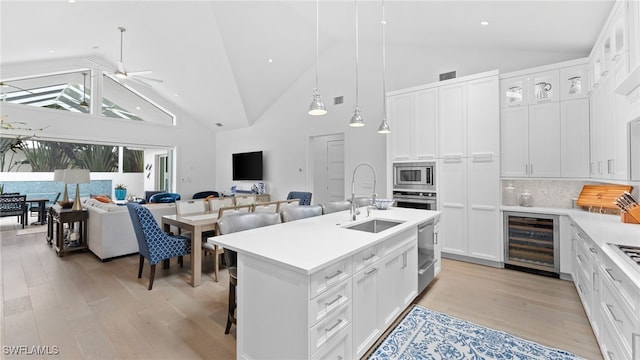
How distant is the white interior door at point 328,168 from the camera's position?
619cm

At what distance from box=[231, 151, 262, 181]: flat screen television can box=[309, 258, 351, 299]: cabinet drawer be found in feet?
20.0

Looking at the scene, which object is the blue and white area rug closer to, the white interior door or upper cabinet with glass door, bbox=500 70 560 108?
upper cabinet with glass door, bbox=500 70 560 108

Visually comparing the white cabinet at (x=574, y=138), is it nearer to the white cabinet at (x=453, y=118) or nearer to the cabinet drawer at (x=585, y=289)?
the white cabinet at (x=453, y=118)

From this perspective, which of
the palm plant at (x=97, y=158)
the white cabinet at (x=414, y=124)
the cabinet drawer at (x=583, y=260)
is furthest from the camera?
the palm plant at (x=97, y=158)

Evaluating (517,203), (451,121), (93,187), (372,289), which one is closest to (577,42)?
(451,121)

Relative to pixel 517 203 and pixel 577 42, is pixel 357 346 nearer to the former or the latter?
pixel 517 203

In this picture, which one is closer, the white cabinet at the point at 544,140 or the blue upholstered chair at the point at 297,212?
the blue upholstered chair at the point at 297,212

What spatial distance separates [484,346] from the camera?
6.85ft

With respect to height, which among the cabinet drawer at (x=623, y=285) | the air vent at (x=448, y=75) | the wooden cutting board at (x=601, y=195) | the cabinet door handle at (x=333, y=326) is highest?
the air vent at (x=448, y=75)

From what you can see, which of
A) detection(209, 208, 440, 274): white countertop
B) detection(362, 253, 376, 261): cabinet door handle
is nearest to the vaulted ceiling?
detection(209, 208, 440, 274): white countertop

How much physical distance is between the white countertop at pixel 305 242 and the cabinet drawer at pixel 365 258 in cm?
7

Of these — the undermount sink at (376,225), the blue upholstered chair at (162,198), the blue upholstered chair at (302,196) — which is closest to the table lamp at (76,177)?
the blue upholstered chair at (162,198)

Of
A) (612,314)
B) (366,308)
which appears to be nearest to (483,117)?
(612,314)

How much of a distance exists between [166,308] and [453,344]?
2.56m
